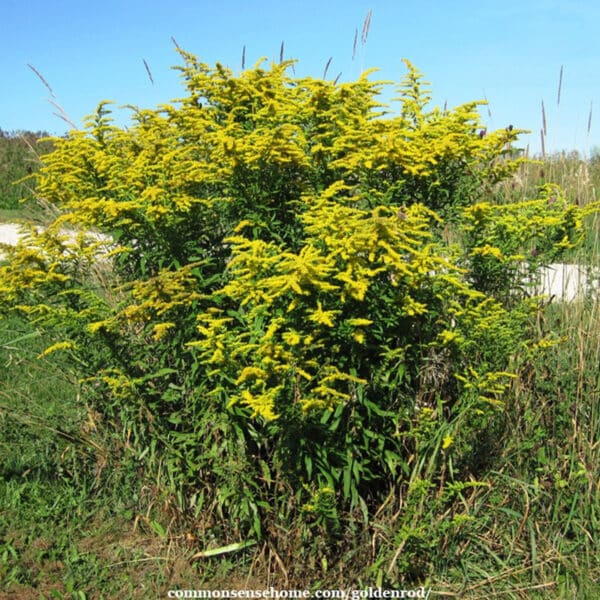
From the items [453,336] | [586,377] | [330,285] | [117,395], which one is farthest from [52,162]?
[586,377]

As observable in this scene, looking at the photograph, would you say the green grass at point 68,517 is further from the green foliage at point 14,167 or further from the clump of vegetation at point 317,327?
the green foliage at point 14,167

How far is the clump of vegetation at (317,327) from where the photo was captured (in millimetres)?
3133

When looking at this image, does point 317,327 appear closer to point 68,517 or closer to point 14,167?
point 68,517

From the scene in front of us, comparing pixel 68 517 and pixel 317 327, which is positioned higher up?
pixel 317 327

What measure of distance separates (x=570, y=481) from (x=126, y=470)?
7.89 ft

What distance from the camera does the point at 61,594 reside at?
11.9 ft

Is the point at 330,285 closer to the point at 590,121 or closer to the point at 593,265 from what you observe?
the point at 593,265

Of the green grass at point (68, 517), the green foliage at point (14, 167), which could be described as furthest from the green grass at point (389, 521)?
the green foliage at point (14, 167)

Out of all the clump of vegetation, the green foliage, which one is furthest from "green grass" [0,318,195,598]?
the green foliage

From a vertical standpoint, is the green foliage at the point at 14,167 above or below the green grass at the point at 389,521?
above

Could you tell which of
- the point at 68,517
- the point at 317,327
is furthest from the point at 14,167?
the point at 317,327

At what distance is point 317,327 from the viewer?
10.1 ft

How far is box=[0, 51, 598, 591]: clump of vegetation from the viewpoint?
3.13 metres

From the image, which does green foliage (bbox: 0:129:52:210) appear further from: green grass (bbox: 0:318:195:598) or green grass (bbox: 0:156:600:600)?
green grass (bbox: 0:156:600:600)
